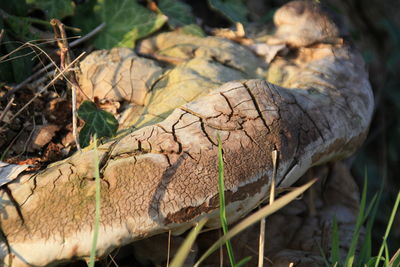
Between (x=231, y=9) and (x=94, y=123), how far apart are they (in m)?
1.27

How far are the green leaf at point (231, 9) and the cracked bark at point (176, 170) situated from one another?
677 mm

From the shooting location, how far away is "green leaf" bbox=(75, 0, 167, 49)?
2.93m

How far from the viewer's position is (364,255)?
2391 mm

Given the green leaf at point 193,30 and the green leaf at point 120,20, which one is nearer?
the green leaf at point 120,20

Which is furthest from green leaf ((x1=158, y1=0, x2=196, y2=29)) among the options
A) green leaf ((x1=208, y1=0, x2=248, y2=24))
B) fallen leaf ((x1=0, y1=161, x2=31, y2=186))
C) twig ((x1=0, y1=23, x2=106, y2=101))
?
fallen leaf ((x1=0, y1=161, x2=31, y2=186))

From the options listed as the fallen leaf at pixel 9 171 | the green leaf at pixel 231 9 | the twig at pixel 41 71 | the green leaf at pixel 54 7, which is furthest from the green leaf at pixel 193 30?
the fallen leaf at pixel 9 171

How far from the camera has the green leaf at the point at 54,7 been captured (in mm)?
2840

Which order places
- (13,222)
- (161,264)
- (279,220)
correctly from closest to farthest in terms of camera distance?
(13,222) → (161,264) → (279,220)

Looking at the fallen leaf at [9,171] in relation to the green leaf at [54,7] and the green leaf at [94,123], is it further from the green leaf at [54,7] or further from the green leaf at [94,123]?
the green leaf at [54,7]

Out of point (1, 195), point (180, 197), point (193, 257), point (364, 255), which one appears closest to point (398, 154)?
point (364, 255)

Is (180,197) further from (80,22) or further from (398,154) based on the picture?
(398,154)

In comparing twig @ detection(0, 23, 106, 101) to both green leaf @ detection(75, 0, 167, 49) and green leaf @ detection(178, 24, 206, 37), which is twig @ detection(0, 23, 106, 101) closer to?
green leaf @ detection(75, 0, 167, 49)

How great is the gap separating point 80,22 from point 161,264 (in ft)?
4.70

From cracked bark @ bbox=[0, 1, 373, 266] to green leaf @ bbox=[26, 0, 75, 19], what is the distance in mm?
749
